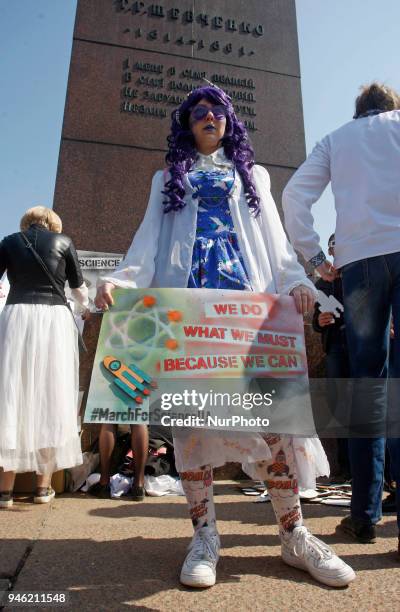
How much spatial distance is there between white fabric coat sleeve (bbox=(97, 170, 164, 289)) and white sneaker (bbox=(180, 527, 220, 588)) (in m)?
0.93

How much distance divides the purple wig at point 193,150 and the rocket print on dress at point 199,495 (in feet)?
3.46

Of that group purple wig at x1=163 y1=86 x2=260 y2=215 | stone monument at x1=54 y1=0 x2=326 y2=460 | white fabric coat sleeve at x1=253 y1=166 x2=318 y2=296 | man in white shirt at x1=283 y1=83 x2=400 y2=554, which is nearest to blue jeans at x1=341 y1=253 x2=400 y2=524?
man in white shirt at x1=283 y1=83 x2=400 y2=554

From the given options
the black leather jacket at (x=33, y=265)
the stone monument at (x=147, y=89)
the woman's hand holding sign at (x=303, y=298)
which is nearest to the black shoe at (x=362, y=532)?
the woman's hand holding sign at (x=303, y=298)

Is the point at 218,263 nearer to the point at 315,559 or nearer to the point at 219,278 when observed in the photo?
the point at 219,278

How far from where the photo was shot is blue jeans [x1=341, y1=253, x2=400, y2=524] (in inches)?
77.1

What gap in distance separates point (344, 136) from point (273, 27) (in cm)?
494

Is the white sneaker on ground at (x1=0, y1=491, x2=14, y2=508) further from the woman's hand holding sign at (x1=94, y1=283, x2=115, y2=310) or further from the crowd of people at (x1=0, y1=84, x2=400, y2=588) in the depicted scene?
the woman's hand holding sign at (x1=94, y1=283, x2=115, y2=310)

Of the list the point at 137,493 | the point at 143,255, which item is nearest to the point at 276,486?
the point at 143,255

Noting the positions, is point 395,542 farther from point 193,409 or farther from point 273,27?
point 273,27

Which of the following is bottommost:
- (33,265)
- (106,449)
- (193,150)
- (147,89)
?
(106,449)

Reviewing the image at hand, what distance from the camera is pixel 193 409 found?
1.42 m

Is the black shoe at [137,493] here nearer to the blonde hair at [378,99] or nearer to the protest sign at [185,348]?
the protest sign at [185,348]

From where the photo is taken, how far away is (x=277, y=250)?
6.08 ft

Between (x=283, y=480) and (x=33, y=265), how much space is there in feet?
7.07
